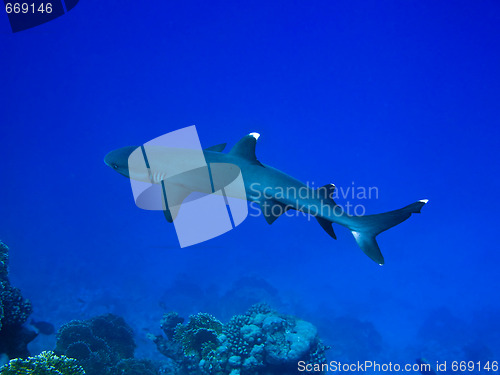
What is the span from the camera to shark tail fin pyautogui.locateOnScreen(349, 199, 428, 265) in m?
4.66

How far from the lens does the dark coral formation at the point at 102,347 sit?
31.1 ft

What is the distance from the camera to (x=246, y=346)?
9820 mm

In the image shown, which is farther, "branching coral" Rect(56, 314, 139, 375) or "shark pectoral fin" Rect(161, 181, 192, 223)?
"branching coral" Rect(56, 314, 139, 375)

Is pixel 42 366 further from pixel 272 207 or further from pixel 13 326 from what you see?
pixel 272 207

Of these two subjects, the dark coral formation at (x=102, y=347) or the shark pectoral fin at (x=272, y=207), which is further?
the dark coral formation at (x=102, y=347)

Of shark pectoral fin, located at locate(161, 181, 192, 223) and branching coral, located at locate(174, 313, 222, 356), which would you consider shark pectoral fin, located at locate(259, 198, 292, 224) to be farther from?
branching coral, located at locate(174, 313, 222, 356)

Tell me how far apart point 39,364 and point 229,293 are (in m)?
25.9

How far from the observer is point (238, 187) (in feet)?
A: 15.5

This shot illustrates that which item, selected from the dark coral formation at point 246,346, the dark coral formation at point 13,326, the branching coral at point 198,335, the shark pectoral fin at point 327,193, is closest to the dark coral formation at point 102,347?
the dark coral formation at point 13,326

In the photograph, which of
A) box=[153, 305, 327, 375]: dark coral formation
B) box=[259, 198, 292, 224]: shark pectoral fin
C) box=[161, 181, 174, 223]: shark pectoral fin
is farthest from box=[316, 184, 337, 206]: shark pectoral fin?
box=[153, 305, 327, 375]: dark coral formation

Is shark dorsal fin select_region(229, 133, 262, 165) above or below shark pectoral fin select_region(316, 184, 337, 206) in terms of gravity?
above

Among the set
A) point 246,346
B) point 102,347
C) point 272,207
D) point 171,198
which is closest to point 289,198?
point 272,207

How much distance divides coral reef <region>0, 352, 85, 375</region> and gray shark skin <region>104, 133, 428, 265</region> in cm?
484

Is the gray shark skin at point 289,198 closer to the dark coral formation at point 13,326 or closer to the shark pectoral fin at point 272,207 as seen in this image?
the shark pectoral fin at point 272,207
